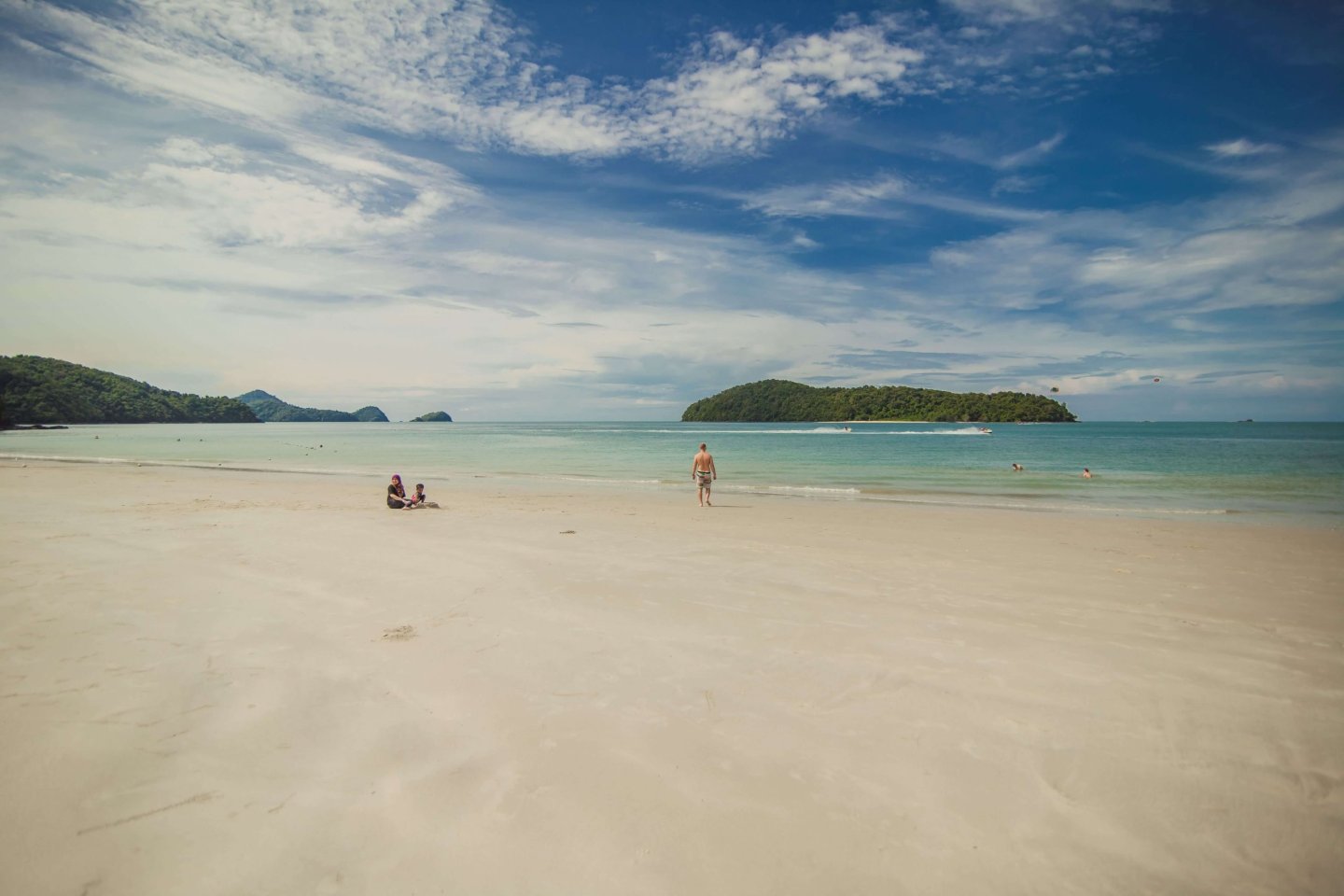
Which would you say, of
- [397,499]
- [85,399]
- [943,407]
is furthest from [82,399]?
[943,407]

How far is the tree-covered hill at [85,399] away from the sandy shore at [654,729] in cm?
12587

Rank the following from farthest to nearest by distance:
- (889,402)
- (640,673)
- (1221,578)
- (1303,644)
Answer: (889,402)
(1221,578)
(1303,644)
(640,673)

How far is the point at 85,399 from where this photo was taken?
125m

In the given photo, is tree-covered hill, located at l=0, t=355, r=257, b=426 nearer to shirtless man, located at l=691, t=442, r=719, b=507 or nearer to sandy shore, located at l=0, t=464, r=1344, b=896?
shirtless man, located at l=691, t=442, r=719, b=507

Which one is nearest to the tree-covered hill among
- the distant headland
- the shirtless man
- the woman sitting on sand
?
the distant headland

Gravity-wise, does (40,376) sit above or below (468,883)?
above

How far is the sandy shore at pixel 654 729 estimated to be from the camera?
3.18 meters

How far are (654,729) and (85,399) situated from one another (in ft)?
561

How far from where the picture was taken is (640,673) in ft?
17.9

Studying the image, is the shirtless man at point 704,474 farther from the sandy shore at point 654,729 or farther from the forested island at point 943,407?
the forested island at point 943,407

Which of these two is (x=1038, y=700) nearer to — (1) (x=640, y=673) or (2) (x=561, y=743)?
(1) (x=640, y=673)

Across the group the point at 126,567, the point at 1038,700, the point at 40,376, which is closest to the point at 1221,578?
the point at 1038,700

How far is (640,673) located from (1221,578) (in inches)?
400

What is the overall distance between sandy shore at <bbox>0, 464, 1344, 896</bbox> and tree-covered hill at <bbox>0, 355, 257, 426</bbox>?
125867 mm
